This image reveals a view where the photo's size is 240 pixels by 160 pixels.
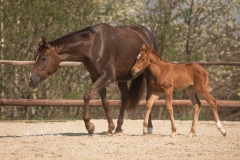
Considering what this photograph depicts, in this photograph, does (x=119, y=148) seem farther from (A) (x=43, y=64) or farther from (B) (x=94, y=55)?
(A) (x=43, y=64)

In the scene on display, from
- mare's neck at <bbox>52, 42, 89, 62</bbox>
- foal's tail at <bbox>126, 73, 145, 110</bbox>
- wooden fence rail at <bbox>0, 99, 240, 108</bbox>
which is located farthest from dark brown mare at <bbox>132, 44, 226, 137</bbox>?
wooden fence rail at <bbox>0, 99, 240, 108</bbox>

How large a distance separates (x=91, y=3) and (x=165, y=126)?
4637mm

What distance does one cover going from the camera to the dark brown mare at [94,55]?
7.75m

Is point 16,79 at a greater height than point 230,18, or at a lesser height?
lesser

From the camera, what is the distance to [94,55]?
7.89 meters

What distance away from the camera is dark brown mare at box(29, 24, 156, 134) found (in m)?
7.75

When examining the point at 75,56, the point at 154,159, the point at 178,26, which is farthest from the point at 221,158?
the point at 178,26

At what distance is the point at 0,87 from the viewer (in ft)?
43.1

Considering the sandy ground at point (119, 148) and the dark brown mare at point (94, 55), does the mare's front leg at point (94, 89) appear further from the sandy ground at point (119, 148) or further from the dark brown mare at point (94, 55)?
the sandy ground at point (119, 148)

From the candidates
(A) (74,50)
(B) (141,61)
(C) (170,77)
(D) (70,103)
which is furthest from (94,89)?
(D) (70,103)

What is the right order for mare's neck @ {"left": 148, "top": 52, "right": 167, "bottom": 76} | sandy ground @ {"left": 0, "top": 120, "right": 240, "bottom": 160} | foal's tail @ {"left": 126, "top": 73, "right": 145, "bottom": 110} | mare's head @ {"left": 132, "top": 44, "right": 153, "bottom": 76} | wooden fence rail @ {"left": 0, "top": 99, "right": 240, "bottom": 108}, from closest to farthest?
sandy ground @ {"left": 0, "top": 120, "right": 240, "bottom": 160}, mare's head @ {"left": 132, "top": 44, "right": 153, "bottom": 76}, mare's neck @ {"left": 148, "top": 52, "right": 167, "bottom": 76}, foal's tail @ {"left": 126, "top": 73, "right": 145, "bottom": 110}, wooden fence rail @ {"left": 0, "top": 99, "right": 240, "bottom": 108}

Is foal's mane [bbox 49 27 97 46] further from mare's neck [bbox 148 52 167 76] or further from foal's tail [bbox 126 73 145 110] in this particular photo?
foal's tail [bbox 126 73 145 110]

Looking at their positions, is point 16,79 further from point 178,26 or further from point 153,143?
point 153,143

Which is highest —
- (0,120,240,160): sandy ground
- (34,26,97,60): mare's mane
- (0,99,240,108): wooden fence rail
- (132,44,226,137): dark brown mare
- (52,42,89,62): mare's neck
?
(34,26,97,60): mare's mane
